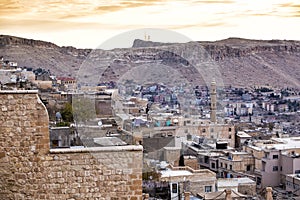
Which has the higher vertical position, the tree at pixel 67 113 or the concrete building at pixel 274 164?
the tree at pixel 67 113

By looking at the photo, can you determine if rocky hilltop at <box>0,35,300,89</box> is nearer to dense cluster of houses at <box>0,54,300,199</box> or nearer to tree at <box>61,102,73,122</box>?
dense cluster of houses at <box>0,54,300,199</box>

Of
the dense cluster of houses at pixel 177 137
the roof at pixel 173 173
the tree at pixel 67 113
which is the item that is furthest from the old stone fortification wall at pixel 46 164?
the tree at pixel 67 113

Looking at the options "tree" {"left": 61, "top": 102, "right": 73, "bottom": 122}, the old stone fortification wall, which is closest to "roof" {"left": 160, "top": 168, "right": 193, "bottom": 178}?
"tree" {"left": 61, "top": 102, "right": 73, "bottom": 122}

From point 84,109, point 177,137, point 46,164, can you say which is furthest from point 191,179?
point 46,164

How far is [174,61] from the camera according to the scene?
103 ft

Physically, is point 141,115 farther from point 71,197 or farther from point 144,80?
point 71,197

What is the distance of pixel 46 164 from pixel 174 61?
26.7 metres

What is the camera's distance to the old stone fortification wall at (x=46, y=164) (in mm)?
4785

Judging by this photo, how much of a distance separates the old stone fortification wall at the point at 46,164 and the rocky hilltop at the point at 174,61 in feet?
31.5

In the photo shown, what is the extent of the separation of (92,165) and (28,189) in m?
0.54

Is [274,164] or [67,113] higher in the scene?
[67,113]

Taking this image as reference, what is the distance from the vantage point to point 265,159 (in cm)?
2542

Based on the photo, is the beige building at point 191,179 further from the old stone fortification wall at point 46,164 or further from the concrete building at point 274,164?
the old stone fortification wall at point 46,164

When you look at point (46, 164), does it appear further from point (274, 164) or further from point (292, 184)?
point (274, 164)
